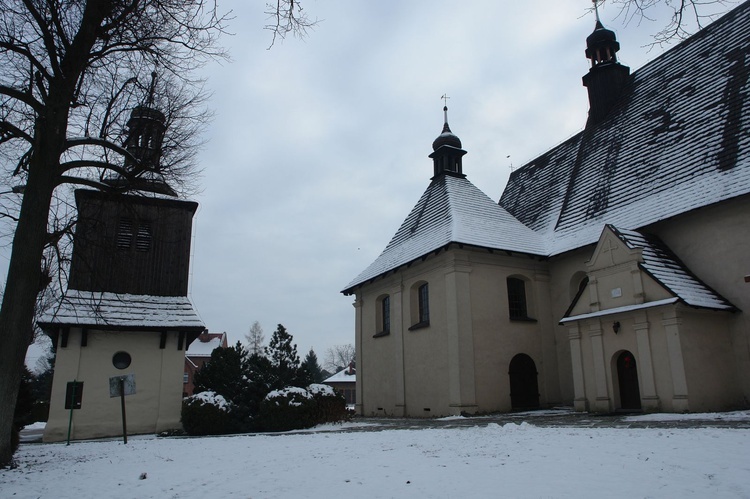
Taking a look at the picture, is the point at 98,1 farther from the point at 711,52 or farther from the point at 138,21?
the point at 711,52

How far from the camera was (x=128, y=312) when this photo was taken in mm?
19156

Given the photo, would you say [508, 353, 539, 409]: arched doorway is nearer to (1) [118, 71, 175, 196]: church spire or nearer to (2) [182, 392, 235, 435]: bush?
(2) [182, 392, 235, 435]: bush

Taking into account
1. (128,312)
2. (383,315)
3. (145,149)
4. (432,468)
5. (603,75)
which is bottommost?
(432,468)

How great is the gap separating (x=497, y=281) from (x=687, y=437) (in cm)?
1231

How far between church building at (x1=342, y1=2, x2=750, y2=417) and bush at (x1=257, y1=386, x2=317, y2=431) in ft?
18.0

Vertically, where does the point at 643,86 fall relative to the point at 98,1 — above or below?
above

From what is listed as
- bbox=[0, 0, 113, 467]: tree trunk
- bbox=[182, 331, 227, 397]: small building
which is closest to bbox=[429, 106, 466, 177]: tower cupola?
bbox=[0, 0, 113, 467]: tree trunk

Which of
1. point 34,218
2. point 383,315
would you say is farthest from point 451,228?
point 34,218

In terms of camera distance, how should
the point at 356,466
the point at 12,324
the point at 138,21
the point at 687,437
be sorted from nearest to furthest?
1. the point at 356,466
2. the point at 687,437
3. the point at 12,324
4. the point at 138,21

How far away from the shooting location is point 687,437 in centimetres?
836

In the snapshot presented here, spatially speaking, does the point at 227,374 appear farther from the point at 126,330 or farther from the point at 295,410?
the point at 126,330

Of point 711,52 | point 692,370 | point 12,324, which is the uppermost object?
point 711,52

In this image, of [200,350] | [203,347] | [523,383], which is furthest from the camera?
[203,347]

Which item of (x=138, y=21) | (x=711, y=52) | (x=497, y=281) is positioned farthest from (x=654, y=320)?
(x=138, y=21)
